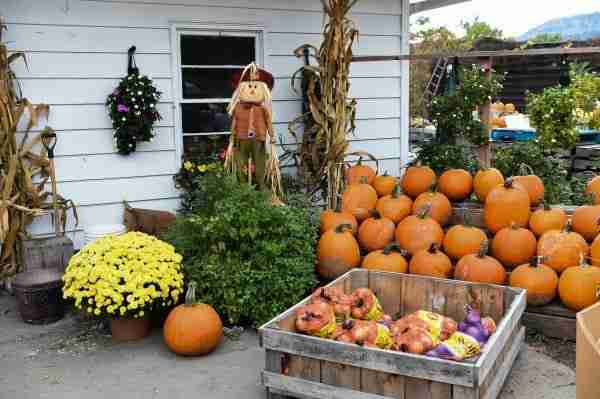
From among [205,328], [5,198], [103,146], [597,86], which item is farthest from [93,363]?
[597,86]

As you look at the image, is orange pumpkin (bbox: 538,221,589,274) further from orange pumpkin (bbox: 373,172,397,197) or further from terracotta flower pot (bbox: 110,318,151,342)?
terracotta flower pot (bbox: 110,318,151,342)

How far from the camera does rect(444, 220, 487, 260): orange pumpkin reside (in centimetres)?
488

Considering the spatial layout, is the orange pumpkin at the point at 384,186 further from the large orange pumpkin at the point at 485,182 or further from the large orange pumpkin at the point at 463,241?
the large orange pumpkin at the point at 463,241

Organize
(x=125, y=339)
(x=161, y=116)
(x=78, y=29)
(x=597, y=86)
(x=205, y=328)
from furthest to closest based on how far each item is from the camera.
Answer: (x=597, y=86)
(x=161, y=116)
(x=78, y=29)
(x=125, y=339)
(x=205, y=328)

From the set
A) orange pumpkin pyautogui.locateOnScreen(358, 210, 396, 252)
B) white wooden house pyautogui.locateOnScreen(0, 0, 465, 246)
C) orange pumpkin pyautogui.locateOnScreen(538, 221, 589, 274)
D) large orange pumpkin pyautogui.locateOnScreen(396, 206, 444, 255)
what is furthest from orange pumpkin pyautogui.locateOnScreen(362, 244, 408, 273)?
white wooden house pyautogui.locateOnScreen(0, 0, 465, 246)

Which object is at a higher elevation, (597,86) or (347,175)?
(597,86)

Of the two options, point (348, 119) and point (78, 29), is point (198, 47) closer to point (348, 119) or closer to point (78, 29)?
point (78, 29)

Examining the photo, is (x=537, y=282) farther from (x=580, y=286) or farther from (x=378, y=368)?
(x=378, y=368)

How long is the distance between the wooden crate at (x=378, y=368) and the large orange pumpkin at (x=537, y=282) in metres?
0.44

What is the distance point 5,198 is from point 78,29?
1569mm

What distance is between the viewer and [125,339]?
4535 millimetres

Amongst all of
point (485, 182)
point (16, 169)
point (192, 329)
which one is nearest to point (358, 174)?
point (485, 182)

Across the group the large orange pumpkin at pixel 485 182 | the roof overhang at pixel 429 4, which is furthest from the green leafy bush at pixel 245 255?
the roof overhang at pixel 429 4

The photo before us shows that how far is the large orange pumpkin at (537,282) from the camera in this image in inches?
175
